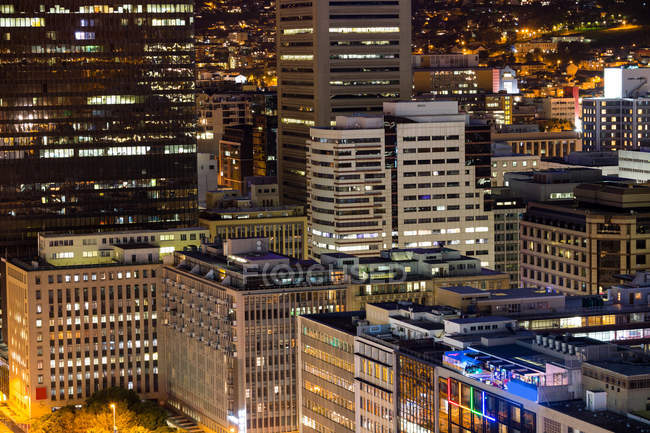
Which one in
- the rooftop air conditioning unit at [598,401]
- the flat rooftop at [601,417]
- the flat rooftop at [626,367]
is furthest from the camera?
the rooftop air conditioning unit at [598,401]

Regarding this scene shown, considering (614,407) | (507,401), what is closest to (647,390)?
(614,407)

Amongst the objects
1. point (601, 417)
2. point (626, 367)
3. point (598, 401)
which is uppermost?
point (626, 367)

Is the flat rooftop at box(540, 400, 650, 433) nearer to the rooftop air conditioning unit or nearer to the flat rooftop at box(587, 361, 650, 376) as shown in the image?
the rooftop air conditioning unit

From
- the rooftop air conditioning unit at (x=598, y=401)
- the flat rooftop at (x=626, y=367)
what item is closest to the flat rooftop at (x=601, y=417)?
the rooftop air conditioning unit at (x=598, y=401)

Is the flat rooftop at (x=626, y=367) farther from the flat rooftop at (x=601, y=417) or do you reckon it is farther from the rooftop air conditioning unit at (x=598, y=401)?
the flat rooftop at (x=601, y=417)

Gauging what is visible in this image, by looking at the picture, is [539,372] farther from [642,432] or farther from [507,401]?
[642,432]

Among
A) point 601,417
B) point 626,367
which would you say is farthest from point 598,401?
point 626,367

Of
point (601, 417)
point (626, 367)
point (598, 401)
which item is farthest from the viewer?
point (626, 367)

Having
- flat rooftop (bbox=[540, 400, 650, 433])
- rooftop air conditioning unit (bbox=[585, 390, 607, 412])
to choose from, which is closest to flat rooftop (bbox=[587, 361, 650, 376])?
rooftop air conditioning unit (bbox=[585, 390, 607, 412])

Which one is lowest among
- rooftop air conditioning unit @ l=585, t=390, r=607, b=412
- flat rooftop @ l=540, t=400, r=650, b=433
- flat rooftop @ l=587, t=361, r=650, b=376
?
flat rooftop @ l=540, t=400, r=650, b=433

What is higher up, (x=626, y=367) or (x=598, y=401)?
(x=626, y=367)

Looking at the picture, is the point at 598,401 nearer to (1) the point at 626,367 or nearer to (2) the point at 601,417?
(2) the point at 601,417
